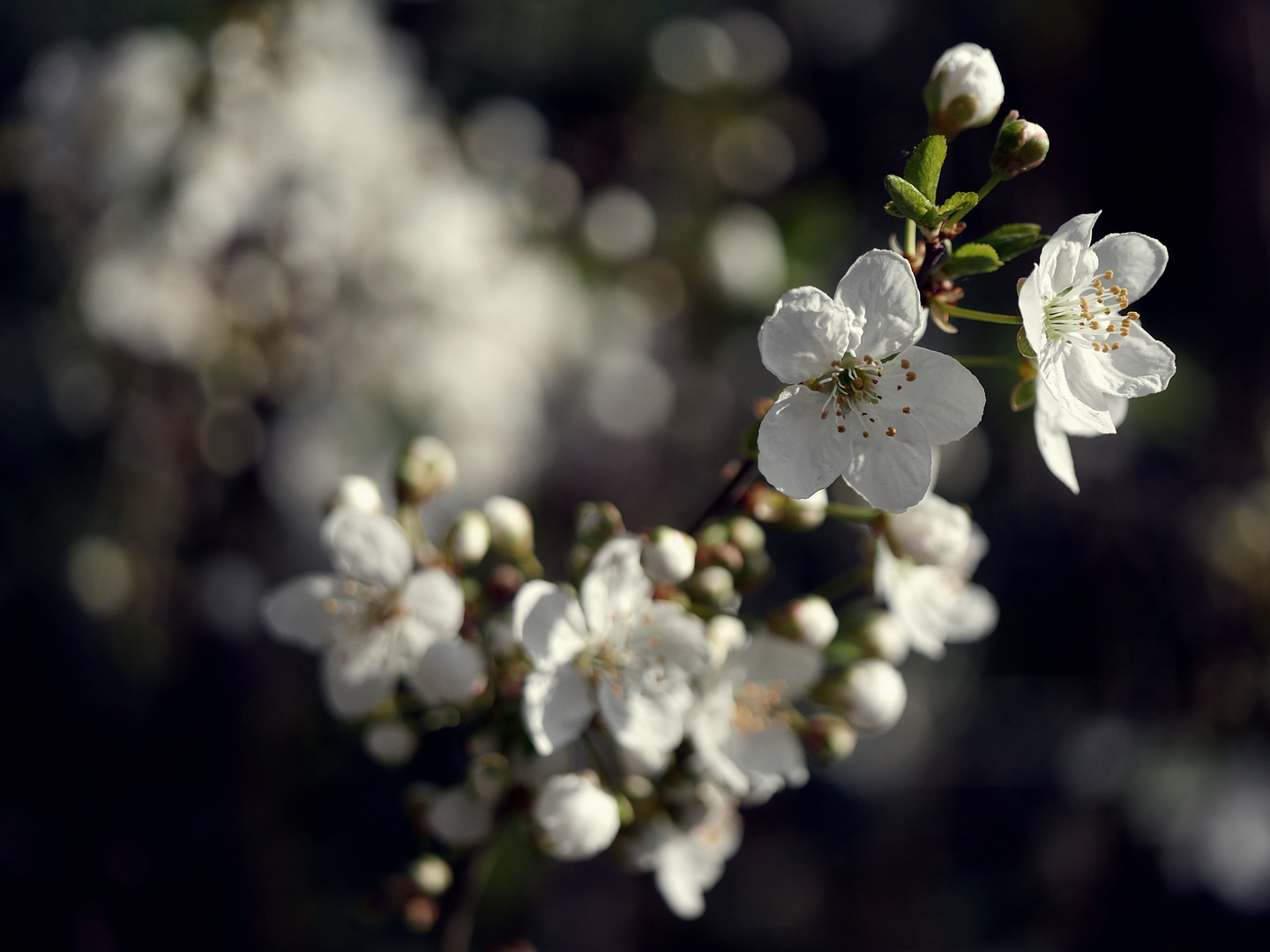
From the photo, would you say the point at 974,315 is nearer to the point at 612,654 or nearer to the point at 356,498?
the point at 612,654

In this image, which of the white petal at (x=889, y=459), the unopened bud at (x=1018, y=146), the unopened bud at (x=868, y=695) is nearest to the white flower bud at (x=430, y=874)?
the unopened bud at (x=868, y=695)

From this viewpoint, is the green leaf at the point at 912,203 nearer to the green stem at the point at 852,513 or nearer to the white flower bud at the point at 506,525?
the green stem at the point at 852,513

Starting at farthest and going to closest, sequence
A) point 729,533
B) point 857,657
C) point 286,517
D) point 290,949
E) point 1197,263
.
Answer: point 1197,263
point 286,517
point 290,949
point 857,657
point 729,533

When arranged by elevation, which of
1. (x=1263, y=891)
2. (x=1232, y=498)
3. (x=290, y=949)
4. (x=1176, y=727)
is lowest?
(x=290, y=949)

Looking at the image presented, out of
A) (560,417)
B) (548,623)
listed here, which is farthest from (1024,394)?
(560,417)

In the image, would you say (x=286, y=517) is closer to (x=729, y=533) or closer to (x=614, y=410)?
(x=614, y=410)

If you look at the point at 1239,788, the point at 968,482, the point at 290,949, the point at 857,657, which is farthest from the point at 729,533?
the point at 1239,788

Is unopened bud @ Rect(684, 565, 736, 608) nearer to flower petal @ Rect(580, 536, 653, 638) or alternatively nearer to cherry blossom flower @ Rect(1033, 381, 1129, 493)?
flower petal @ Rect(580, 536, 653, 638)
